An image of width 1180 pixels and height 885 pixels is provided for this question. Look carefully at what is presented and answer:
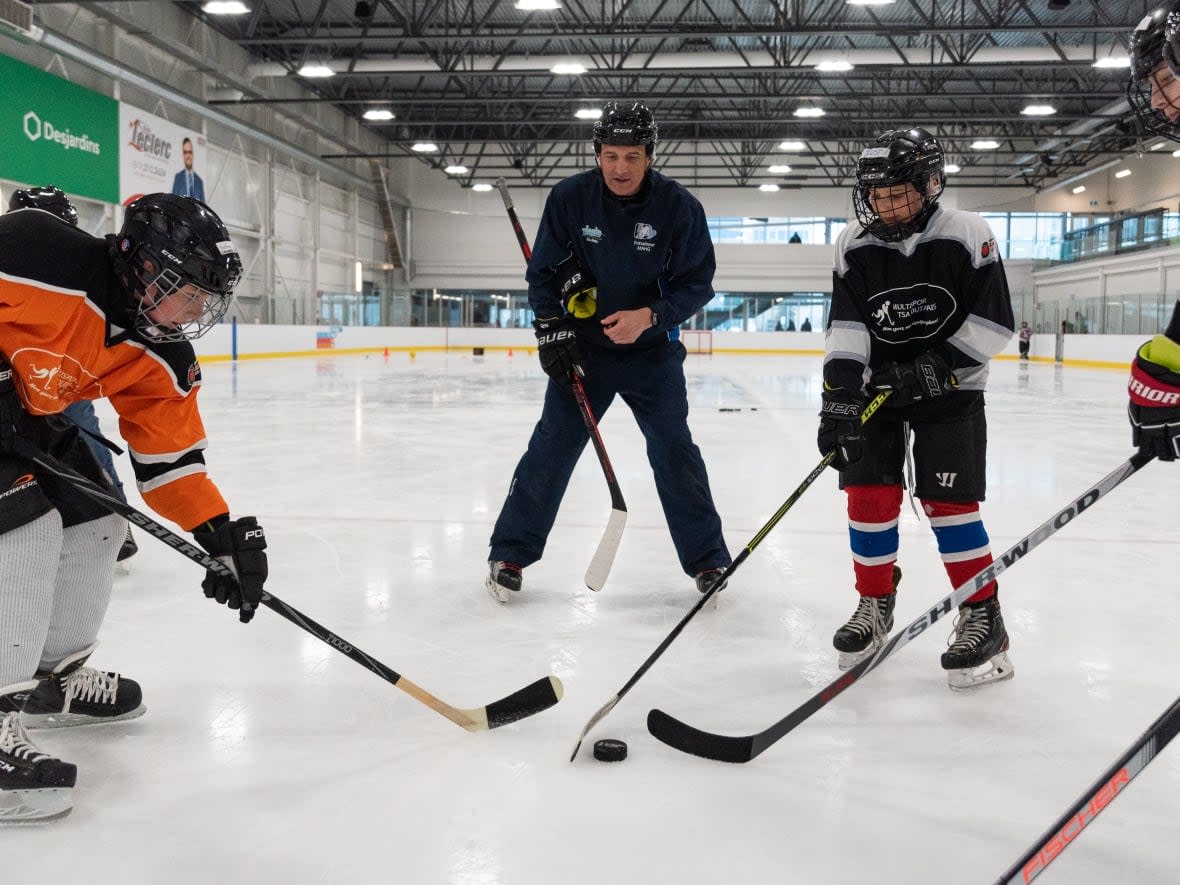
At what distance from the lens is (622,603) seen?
2.61m

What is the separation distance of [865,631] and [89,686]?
Result: 1521 mm

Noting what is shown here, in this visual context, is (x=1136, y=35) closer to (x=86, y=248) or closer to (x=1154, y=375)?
(x=1154, y=375)

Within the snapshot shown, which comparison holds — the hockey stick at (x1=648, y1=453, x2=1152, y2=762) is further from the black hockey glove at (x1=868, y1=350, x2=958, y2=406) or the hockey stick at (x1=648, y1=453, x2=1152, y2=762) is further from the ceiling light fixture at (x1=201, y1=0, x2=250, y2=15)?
the ceiling light fixture at (x1=201, y1=0, x2=250, y2=15)

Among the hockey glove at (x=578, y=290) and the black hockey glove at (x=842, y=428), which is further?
the hockey glove at (x=578, y=290)

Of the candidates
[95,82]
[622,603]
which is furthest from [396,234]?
[622,603]

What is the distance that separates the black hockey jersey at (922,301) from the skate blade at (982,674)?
1.83 ft

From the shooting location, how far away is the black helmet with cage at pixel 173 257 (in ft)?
4.92

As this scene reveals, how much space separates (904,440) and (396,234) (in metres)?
24.1

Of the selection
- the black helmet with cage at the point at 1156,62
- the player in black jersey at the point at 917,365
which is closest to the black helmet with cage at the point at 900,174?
the player in black jersey at the point at 917,365

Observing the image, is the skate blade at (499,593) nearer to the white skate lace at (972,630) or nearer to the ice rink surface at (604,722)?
the ice rink surface at (604,722)

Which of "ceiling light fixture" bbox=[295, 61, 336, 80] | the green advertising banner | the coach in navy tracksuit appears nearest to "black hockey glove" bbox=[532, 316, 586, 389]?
the coach in navy tracksuit

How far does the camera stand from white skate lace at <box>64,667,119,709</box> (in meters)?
1.72

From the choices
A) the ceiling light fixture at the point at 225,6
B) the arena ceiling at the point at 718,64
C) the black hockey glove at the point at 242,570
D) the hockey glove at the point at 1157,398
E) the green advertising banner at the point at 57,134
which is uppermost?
the arena ceiling at the point at 718,64

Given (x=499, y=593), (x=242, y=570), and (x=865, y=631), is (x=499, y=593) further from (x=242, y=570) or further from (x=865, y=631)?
(x=242, y=570)
